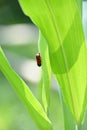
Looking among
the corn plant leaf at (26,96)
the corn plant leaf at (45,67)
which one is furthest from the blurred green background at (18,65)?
the corn plant leaf at (26,96)

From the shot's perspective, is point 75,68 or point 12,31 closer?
point 75,68

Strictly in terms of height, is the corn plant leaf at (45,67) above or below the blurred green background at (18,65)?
above

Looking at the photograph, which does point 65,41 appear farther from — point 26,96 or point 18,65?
point 18,65

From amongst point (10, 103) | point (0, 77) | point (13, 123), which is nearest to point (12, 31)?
point (0, 77)

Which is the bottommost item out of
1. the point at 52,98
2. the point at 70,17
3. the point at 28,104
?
the point at 52,98

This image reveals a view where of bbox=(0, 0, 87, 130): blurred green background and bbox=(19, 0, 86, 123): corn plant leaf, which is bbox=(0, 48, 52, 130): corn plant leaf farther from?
bbox=(0, 0, 87, 130): blurred green background

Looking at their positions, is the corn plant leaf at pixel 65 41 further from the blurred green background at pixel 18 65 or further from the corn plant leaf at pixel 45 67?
the blurred green background at pixel 18 65

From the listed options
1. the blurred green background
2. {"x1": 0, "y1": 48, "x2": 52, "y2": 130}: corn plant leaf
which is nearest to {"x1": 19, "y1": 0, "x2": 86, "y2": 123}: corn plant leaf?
{"x1": 0, "y1": 48, "x2": 52, "y2": 130}: corn plant leaf

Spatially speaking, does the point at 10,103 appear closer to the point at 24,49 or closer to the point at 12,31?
the point at 24,49
